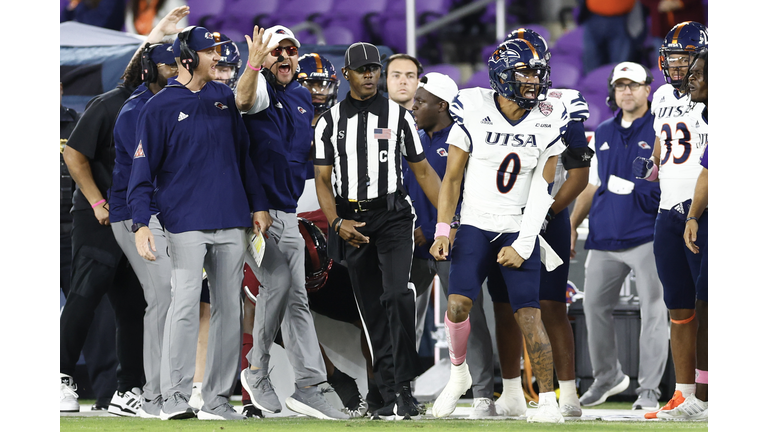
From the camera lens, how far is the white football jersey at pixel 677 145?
4.26 meters

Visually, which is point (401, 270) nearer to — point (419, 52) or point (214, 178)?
point (214, 178)

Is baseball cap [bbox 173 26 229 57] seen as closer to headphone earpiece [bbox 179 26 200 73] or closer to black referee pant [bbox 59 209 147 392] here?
headphone earpiece [bbox 179 26 200 73]

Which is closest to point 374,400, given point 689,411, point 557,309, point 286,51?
point 557,309

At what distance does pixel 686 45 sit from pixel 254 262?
7.06ft

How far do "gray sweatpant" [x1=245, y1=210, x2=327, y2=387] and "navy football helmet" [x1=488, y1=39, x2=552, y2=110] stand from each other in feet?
Result: 3.61

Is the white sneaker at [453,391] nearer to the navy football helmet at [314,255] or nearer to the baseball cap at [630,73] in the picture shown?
the navy football helmet at [314,255]

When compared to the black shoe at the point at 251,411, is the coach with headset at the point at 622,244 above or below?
above

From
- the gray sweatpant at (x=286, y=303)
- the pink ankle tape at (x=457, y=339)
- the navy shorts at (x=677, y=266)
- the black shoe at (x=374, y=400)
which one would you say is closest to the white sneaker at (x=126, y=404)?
the gray sweatpant at (x=286, y=303)

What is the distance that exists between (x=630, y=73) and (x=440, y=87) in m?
1.29

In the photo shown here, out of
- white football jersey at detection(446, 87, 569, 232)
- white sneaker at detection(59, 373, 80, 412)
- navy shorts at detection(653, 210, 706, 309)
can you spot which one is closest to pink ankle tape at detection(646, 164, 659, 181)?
navy shorts at detection(653, 210, 706, 309)

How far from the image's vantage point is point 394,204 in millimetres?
4039

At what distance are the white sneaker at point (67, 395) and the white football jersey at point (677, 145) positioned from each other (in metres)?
2.90

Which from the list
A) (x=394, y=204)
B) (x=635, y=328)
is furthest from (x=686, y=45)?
(x=635, y=328)

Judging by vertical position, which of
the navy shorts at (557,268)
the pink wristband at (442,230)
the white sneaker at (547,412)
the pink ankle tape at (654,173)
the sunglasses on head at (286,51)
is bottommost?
the white sneaker at (547,412)
